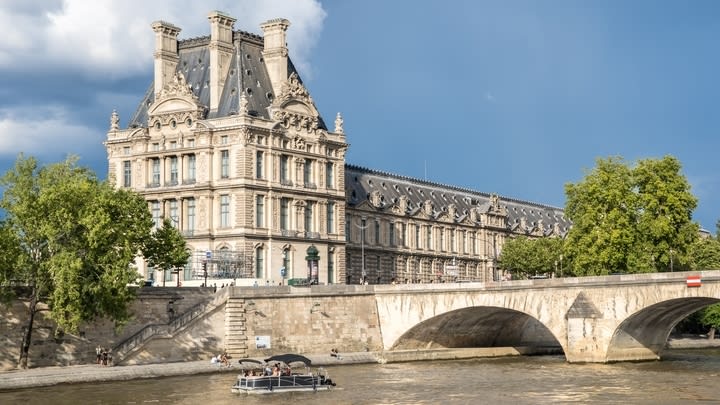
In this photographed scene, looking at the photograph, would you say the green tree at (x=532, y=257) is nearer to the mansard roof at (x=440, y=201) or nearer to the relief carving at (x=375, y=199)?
the mansard roof at (x=440, y=201)

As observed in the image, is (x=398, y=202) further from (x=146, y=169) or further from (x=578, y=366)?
(x=578, y=366)

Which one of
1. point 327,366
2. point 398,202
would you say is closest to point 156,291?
point 327,366

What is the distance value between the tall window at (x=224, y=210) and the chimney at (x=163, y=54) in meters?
15.3

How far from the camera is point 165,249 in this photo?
10006 centimetres

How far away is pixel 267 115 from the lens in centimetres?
12425

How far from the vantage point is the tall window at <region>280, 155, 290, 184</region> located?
406 feet

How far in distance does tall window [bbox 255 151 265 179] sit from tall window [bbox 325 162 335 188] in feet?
32.5

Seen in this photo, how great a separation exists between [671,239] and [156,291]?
1933 inches

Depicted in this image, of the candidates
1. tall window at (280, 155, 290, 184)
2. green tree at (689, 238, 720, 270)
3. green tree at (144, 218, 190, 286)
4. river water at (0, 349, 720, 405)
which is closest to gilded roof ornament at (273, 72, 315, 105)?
tall window at (280, 155, 290, 184)

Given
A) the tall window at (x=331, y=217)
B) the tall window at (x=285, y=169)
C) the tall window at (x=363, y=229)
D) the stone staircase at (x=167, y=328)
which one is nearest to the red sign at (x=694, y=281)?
the stone staircase at (x=167, y=328)

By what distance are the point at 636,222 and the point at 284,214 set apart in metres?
35.2

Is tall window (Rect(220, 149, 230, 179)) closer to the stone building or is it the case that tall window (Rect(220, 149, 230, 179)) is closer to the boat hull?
the stone building

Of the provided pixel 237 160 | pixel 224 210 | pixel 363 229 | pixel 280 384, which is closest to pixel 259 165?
pixel 237 160

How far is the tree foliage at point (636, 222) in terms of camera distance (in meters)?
114
